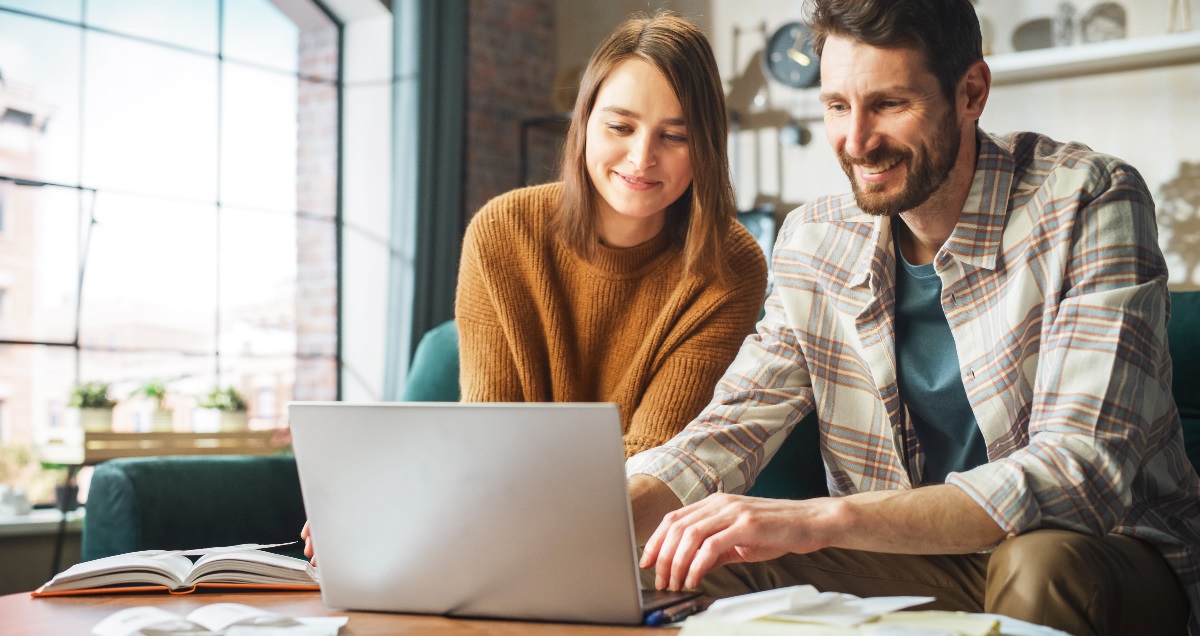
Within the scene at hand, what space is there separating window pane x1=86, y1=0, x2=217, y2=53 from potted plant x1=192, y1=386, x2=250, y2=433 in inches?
51.6

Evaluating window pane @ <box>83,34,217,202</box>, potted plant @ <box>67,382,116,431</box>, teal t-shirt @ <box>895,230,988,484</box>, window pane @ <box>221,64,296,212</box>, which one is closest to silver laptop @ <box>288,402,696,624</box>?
teal t-shirt @ <box>895,230,988,484</box>

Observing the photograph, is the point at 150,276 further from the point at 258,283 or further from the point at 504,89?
the point at 504,89

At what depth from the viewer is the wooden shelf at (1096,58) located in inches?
164

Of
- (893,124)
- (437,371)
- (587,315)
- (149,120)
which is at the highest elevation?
(149,120)

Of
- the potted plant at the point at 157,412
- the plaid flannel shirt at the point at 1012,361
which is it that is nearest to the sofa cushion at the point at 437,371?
the plaid flannel shirt at the point at 1012,361

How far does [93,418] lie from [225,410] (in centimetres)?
43

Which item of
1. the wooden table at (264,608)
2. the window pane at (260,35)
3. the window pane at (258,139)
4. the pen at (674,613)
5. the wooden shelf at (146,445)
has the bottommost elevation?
the wooden shelf at (146,445)

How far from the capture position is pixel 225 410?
3934 millimetres

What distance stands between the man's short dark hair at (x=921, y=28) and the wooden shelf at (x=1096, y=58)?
9.73 feet

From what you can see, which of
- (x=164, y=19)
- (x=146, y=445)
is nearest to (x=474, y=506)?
(x=146, y=445)

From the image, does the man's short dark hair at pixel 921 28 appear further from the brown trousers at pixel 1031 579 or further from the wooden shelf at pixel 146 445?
the wooden shelf at pixel 146 445

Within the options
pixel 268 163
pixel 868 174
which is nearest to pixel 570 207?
pixel 868 174

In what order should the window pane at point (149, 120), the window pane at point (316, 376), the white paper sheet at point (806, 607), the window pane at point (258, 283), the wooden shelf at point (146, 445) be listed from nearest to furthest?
the white paper sheet at point (806, 607) → the wooden shelf at point (146, 445) → the window pane at point (149, 120) → the window pane at point (258, 283) → the window pane at point (316, 376)

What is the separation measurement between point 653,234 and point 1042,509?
3.09 feet
